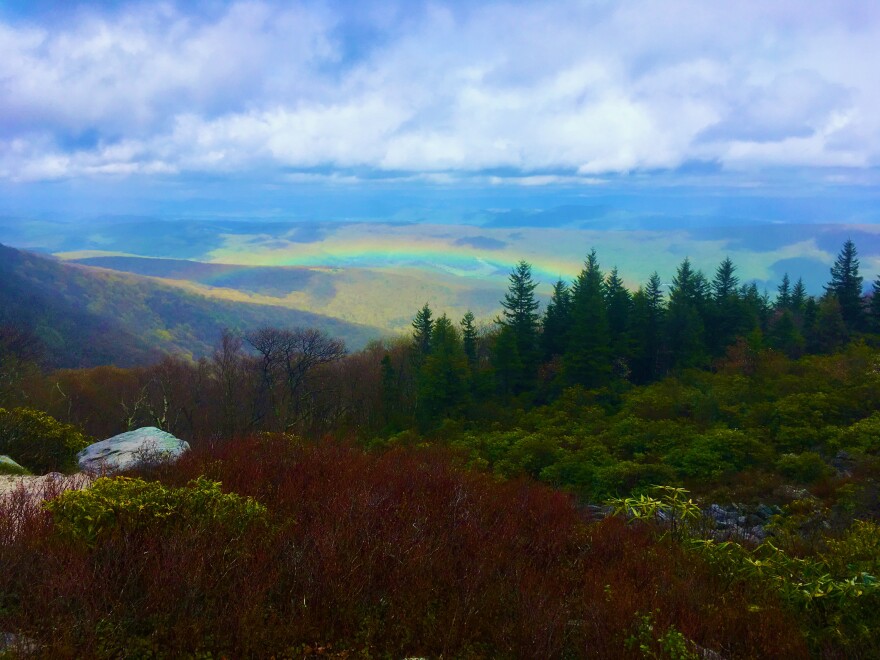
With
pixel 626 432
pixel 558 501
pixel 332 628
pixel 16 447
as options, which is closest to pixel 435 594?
pixel 332 628

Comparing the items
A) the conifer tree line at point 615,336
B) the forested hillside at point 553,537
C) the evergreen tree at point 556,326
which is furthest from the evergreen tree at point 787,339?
the forested hillside at point 553,537

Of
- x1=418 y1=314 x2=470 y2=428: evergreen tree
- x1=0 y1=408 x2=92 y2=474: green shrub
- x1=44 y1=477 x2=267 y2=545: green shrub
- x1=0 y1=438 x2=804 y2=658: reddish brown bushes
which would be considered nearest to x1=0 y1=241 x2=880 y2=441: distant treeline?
x1=418 y1=314 x2=470 y2=428: evergreen tree

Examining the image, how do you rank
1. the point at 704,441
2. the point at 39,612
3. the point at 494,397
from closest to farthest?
1. the point at 39,612
2. the point at 704,441
3. the point at 494,397

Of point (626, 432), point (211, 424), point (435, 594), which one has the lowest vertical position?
point (211, 424)

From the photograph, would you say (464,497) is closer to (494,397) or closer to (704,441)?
(704,441)

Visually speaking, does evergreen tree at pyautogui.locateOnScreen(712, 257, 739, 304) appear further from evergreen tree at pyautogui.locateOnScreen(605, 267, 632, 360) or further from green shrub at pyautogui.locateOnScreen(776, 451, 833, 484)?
green shrub at pyautogui.locateOnScreen(776, 451, 833, 484)

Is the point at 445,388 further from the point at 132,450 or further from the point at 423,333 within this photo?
the point at 132,450

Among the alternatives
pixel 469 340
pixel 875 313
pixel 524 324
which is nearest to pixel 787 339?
pixel 875 313
